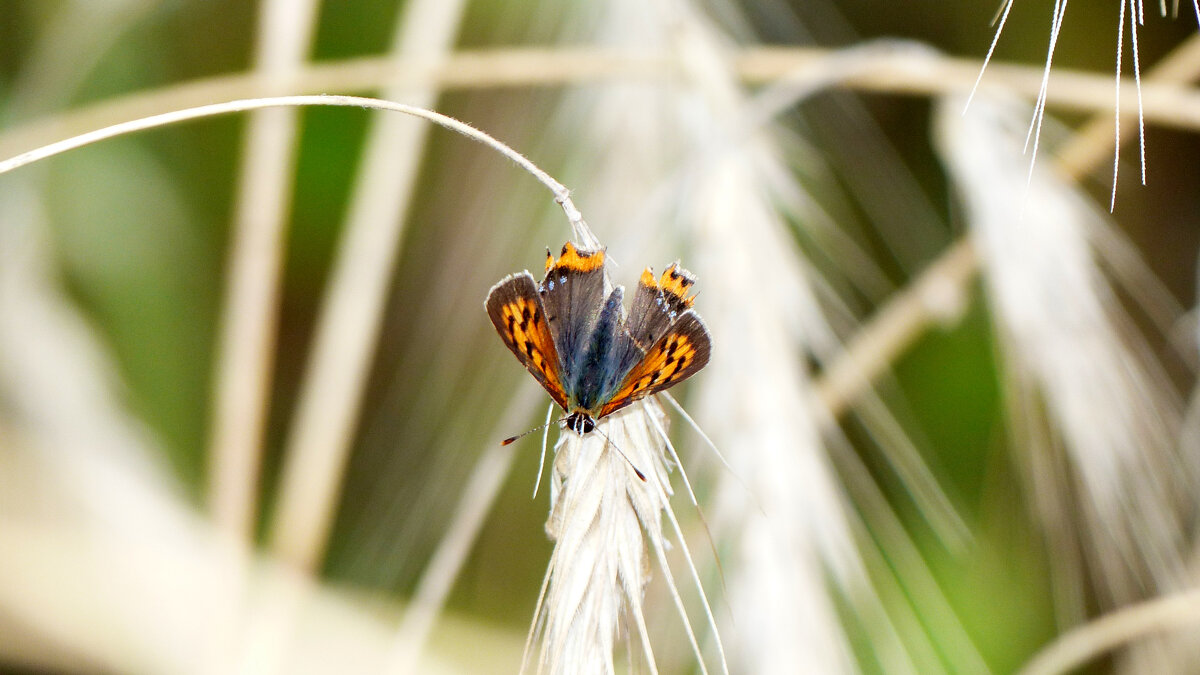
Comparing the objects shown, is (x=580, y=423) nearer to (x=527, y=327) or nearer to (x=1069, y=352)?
(x=527, y=327)

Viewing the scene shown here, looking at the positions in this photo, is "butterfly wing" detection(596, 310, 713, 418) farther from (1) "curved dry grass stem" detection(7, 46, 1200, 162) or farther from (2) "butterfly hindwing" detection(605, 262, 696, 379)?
(1) "curved dry grass stem" detection(7, 46, 1200, 162)

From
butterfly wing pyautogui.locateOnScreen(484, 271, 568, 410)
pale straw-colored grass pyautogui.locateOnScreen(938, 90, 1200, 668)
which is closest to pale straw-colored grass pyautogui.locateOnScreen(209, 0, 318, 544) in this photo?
butterfly wing pyautogui.locateOnScreen(484, 271, 568, 410)

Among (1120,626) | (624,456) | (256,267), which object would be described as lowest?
(1120,626)

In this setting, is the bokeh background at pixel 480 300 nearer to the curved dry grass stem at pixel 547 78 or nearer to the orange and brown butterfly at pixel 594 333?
the curved dry grass stem at pixel 547 78

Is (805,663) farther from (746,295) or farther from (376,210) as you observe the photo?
(376,210)

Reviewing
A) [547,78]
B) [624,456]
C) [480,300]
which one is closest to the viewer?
[624,456]

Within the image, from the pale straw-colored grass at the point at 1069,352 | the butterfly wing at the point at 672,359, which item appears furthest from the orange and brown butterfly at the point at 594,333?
the pale straw-colored grass at the point at 1069,352

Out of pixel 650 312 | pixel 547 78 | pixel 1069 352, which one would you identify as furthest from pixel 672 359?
pixel 1069 352

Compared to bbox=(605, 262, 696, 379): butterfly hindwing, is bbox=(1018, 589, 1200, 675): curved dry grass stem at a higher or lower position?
lower
